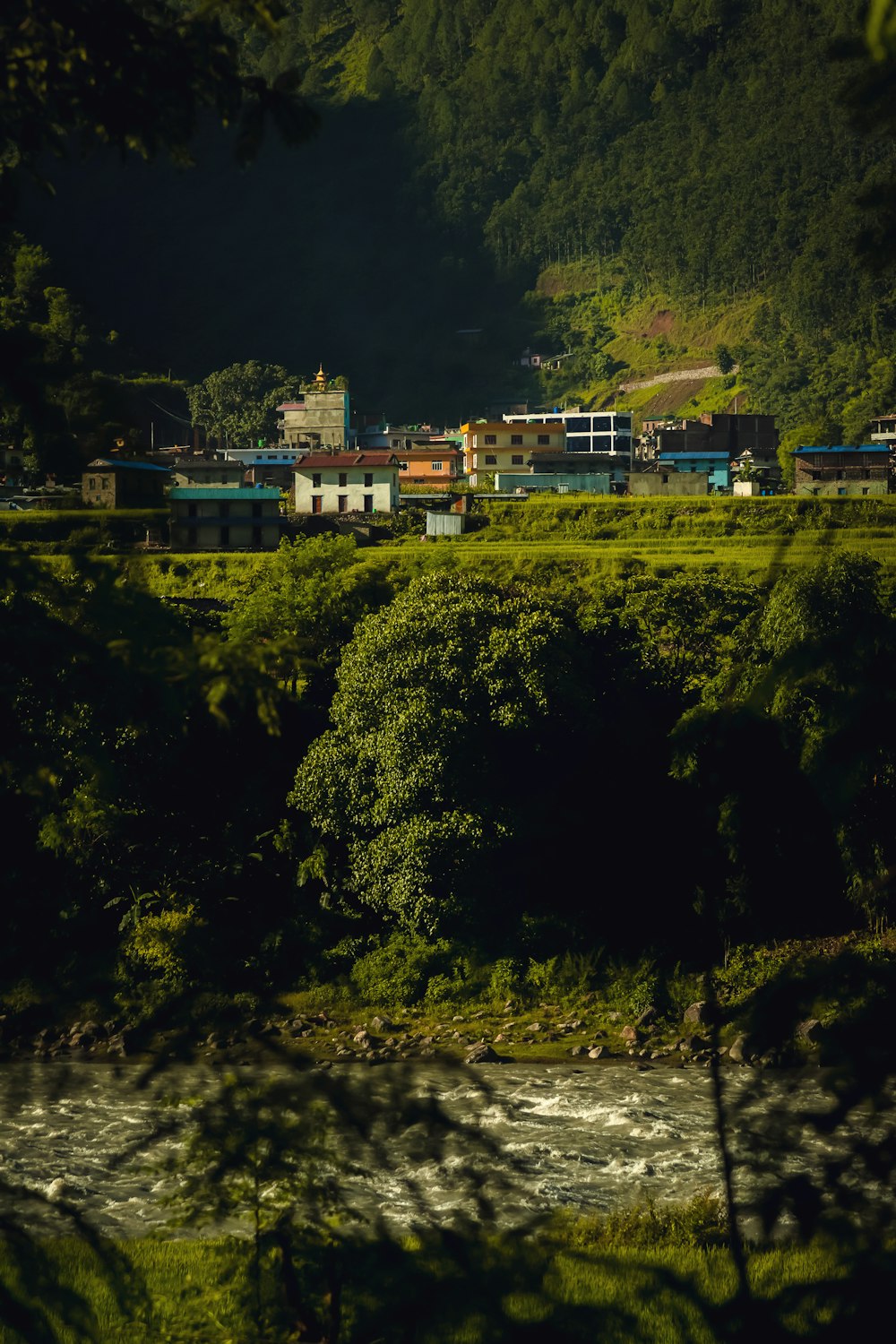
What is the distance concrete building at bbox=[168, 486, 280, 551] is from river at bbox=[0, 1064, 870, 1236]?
14.1m

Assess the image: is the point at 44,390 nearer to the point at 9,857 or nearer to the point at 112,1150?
the point at 112,1150

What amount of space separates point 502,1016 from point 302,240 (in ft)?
307

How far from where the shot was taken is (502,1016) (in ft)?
39.4

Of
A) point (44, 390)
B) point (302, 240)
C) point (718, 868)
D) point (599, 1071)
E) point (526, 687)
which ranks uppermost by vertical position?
point (302, 240)

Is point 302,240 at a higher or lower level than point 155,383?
higher

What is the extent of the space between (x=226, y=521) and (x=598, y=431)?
26137mm

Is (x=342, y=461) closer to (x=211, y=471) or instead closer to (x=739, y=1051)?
(x=211, y=471)

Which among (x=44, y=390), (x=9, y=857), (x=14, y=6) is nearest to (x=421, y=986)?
(x=9, y=857)

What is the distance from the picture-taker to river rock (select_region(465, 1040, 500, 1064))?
11109mm

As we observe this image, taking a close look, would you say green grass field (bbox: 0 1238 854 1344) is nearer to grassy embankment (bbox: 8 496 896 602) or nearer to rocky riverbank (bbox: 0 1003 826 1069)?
rocky riverbank (bbox: 0 1003 826 1069)

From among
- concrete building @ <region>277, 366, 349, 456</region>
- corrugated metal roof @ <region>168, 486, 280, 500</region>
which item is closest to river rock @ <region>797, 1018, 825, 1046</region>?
corrugated metal roof @ <region>168, 486, 280, 500</region>

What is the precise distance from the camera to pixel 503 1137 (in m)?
9.54

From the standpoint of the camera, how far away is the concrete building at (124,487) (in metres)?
9.97

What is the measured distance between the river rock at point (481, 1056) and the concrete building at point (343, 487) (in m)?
20.8
